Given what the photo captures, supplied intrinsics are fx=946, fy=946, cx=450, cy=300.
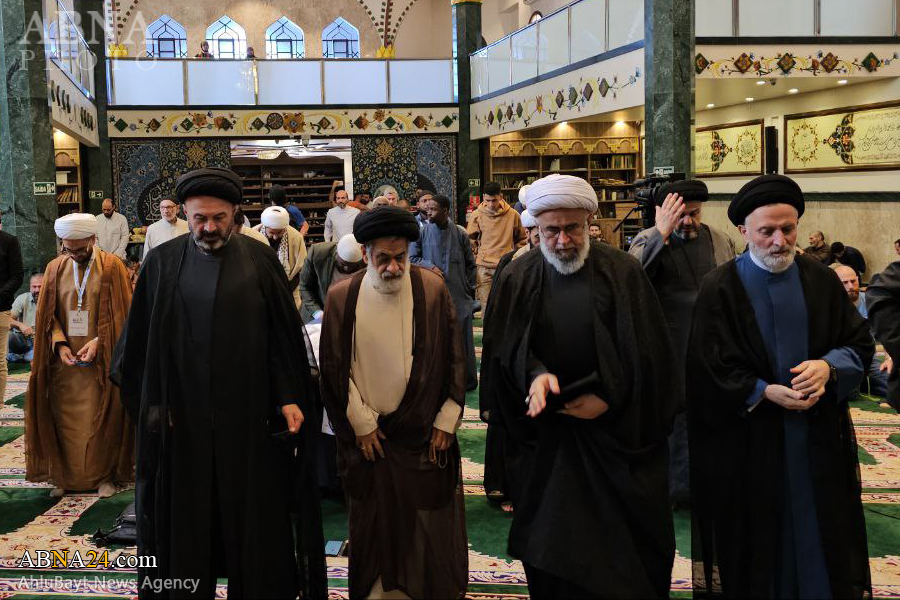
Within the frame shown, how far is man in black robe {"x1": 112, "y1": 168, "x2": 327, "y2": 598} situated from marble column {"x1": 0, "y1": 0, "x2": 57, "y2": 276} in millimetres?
7230

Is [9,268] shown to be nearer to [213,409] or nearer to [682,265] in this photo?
[213,409]

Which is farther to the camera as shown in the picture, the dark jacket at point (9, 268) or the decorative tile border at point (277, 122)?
the decorative tile border at point (277, 122)

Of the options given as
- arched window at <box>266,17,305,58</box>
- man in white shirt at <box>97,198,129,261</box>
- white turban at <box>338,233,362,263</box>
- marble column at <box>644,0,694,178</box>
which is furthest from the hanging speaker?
arched window at <box>266,17,305,58</box>

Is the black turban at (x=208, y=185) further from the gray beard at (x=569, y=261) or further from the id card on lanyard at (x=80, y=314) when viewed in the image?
the id card on lanyard at (x=80, y=314)

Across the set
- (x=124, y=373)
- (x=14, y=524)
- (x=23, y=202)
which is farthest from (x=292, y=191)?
(x=124, y=373)

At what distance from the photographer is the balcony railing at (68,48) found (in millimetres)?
10305

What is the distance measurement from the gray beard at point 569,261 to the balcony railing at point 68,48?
27.8 ft

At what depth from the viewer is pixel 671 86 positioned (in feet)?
30.3

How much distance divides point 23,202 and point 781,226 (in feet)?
28.0

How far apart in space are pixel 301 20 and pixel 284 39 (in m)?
0.57

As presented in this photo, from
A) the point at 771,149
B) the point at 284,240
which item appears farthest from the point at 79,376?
the point at 771,149

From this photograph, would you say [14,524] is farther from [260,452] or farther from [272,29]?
[272,29]

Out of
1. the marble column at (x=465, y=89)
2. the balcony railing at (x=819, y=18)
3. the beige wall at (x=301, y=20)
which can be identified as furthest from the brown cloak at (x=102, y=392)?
the beige wall at (x=301, y=20)

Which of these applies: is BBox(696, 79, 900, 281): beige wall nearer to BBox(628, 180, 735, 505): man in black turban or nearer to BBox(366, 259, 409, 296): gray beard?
BBox(628, 180, 735, 505): man in black turban
